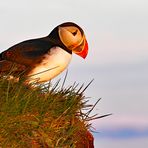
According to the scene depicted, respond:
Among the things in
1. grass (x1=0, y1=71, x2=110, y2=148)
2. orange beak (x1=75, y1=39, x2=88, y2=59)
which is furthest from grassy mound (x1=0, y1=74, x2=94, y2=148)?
orange beak (x1=75, y1=39, x2=88, y2=59)

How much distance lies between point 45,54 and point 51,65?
256mm

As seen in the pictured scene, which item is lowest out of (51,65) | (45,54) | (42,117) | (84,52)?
(42,117)

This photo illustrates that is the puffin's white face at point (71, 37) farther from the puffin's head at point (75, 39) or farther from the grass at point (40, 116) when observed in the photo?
the grass at point (40, 116)

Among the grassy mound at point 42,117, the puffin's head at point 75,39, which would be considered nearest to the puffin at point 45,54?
the puffin's head at point 75,39

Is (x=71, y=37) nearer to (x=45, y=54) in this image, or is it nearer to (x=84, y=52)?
(x=84, y=52)

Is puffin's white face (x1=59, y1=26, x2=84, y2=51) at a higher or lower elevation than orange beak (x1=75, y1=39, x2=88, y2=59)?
higher

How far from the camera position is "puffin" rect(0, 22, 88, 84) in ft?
30.8

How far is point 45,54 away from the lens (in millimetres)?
9656

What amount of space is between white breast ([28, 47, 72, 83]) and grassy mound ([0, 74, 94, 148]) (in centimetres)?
60

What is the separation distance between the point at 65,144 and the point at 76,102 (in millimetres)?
972

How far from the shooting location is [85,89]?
29.5 ft

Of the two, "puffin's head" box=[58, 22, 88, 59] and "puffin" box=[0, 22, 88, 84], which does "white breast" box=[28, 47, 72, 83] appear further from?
"puffin's head" box=[58, 22, 88, 59]

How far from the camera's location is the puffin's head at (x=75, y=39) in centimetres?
1057

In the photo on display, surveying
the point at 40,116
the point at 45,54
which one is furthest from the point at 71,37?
the point at 40,116
